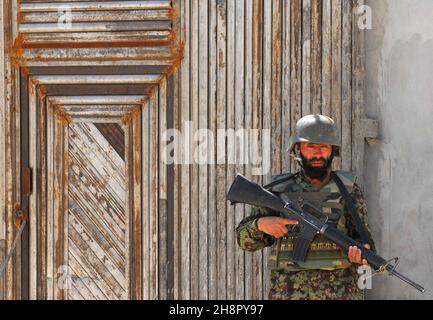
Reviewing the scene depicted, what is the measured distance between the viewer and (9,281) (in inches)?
261

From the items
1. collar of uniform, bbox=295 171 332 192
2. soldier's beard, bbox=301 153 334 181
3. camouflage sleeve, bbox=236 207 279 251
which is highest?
soldier's beard, bbox=301 153 334 181

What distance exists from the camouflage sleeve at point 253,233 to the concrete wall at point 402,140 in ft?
3.63

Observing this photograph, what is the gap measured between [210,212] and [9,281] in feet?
4.89

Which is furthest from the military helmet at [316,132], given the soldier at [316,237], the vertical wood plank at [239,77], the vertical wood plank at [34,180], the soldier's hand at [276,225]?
the vertical wood plank at [34,180]

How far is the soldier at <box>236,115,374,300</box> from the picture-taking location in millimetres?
5395

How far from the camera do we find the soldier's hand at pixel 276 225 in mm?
5277

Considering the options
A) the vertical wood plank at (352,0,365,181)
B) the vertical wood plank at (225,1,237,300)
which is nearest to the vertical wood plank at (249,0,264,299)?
the vertical wood plank at (225,1,237,300)

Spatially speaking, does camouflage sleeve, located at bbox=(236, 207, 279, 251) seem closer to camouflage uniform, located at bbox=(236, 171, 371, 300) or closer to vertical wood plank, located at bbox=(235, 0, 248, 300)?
camouflage uniform, located at bbox=(236, 171, 371, 300)

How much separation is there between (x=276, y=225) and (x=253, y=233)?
177 mm

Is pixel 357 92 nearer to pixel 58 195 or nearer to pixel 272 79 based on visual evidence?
pixel 272 79

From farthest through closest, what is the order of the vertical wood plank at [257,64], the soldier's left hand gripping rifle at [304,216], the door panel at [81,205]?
the door panel at [81,205], the vertical wood plank at [257,64], the soldier's left hand gripping rifle at [304,216]

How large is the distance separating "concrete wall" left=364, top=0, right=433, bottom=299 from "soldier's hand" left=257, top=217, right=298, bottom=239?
1207 mm

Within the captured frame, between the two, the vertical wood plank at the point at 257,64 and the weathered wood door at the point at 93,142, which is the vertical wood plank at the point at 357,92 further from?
the weathered wood door at the point at 93,142
